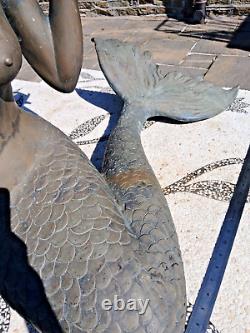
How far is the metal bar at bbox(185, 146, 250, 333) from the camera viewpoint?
103 centimetres

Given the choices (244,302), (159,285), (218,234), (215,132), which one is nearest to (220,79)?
(215,132)

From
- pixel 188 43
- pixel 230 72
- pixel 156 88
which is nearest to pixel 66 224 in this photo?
pixel 156 88

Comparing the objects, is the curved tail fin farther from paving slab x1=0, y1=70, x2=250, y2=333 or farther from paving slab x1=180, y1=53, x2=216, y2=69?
paving slab x1=180, y1=53, x2=216, y2=69

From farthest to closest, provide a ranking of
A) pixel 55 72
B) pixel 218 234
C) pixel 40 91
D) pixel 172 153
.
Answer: pixel 40 91 < pixel 172 153 < pixel 218 234 < pixel 55 72

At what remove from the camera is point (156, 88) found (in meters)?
1.94

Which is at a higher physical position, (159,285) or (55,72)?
(55,72)

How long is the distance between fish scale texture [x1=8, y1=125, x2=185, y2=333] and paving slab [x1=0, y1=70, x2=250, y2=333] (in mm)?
279

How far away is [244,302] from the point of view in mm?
1187

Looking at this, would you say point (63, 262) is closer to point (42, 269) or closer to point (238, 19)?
point (42, 269)

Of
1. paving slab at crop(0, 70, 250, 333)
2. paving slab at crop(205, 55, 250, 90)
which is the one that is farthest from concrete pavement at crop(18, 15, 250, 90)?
paving slab at crop(0, 70, 250, 333)

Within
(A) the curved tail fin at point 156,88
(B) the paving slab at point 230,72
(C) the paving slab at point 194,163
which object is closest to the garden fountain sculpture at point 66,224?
(C) the paving slab at point 194,163

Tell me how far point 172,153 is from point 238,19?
7.42ft

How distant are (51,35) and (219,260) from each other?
0.75 meters

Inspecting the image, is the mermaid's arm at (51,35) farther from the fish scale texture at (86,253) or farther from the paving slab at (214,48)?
the paving slab at (214,48)
